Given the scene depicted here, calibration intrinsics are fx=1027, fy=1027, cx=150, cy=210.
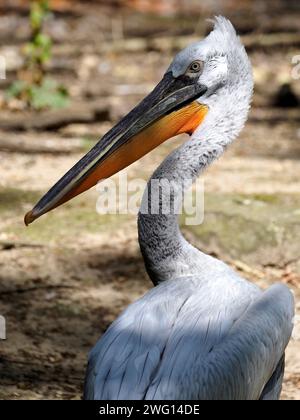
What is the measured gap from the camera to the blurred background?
4.81m

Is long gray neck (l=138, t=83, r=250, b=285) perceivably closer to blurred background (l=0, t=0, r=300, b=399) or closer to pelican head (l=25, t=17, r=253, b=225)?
pelican head (l=25, t=17, r=253, b=225)

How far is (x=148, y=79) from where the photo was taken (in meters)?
10.8

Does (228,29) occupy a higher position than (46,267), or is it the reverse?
(228,29)

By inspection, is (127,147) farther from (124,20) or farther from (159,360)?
(124,20)

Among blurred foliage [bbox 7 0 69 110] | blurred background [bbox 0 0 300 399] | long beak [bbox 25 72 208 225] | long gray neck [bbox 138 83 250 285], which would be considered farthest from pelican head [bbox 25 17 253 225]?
blurred foliage [bbox 7 0 69 110]

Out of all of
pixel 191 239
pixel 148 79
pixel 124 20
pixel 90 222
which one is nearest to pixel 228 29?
pixel 191 239

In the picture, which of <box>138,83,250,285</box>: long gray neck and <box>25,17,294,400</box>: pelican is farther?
<box>138,83,250,285</box>: long gray neck

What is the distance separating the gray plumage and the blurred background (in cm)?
63

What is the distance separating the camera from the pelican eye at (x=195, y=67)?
411cm

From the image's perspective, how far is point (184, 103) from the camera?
415 centimetres

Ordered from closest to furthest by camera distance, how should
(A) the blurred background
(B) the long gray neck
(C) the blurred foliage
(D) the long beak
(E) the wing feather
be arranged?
(E) the wing feather, (B) the long gray neck, (D) the long beak, (A) the blurred background, (C) the blurred foliage

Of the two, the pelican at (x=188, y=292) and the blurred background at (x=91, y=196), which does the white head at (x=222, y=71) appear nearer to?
the pelican at (x=188, y=292)
